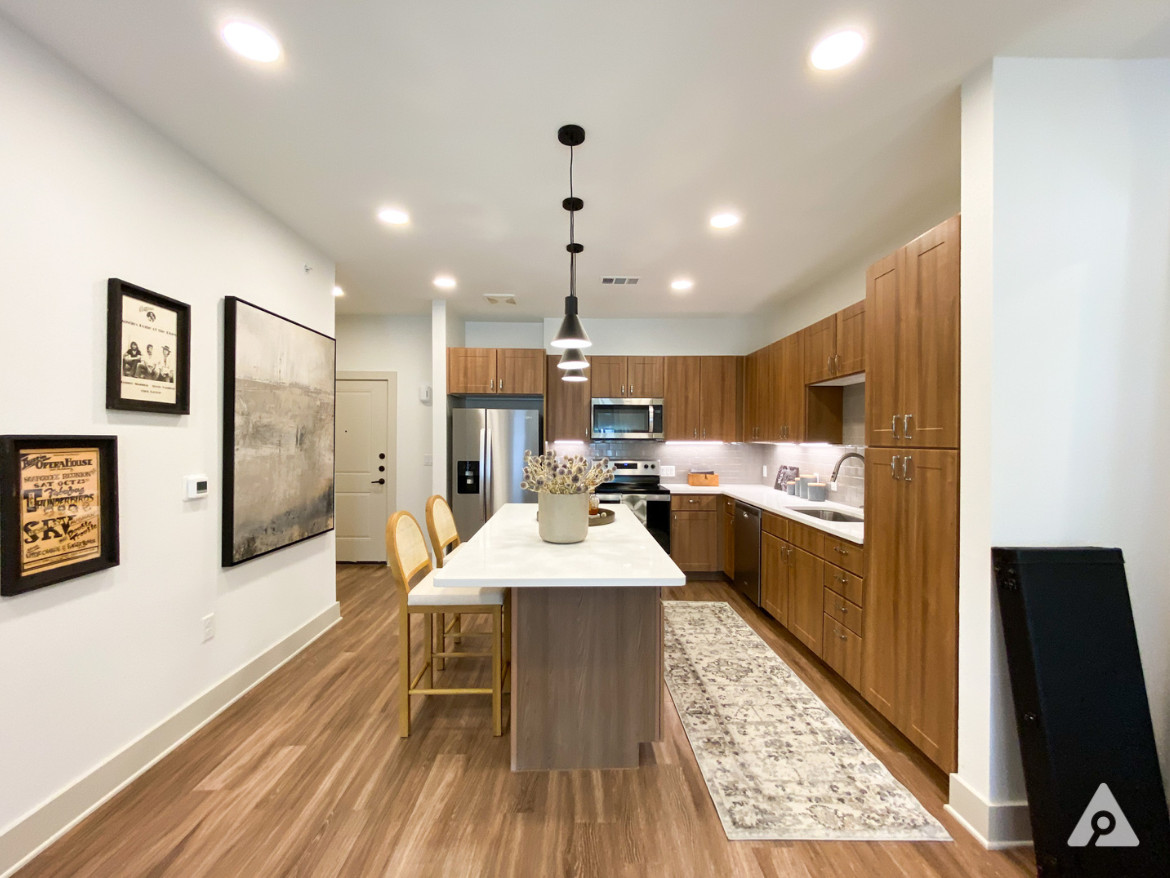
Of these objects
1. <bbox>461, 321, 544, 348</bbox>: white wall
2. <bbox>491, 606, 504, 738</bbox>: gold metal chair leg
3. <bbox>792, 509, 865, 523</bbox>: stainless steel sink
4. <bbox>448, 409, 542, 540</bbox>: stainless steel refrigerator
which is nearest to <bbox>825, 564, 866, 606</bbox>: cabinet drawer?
<bbox>792, 509, 865, 523</bbox>: stainless steel sink

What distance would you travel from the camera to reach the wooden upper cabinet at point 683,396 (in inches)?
198

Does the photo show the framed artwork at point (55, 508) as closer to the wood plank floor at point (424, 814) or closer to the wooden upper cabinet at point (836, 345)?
the wood plank floor at point (424, 814)

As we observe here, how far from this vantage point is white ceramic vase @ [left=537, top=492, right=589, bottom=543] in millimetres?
2186

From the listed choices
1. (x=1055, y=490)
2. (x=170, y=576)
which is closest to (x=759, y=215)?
(x=1055, y=490)

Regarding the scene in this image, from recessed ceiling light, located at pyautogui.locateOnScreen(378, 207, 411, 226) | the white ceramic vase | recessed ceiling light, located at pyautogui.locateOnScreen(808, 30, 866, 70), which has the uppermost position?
recessed ceiling light, located at pyautogui.locateOnScreen(378, 207, 411, 226)

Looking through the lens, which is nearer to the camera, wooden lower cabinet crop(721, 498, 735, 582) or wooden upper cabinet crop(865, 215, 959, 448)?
wooden upper cabinet crop(865, 215, 959, 448)

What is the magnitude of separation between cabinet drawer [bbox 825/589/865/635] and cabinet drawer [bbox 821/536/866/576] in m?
0.18

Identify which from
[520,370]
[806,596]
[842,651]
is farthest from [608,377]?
[842,651]

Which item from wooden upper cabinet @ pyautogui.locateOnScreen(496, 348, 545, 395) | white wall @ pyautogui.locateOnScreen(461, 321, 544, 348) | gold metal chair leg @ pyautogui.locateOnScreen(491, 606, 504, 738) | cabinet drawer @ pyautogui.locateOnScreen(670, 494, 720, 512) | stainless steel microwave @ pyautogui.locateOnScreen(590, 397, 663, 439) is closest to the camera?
gold metal chair leg @ pyautogui.locateOnScreen(491, 606, 504, 738)

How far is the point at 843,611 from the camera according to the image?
8.42 ft

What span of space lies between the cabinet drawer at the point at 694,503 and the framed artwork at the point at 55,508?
3887 millimetres

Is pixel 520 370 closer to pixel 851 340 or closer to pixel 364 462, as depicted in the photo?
pixel 364 462

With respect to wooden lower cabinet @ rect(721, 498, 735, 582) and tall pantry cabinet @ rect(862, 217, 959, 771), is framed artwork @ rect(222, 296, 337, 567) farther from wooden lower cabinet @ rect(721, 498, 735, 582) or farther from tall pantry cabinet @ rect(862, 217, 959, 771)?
wooden lower cabinet @ rect(721, 498, 735, 582)

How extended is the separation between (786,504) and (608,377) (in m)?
2.19
